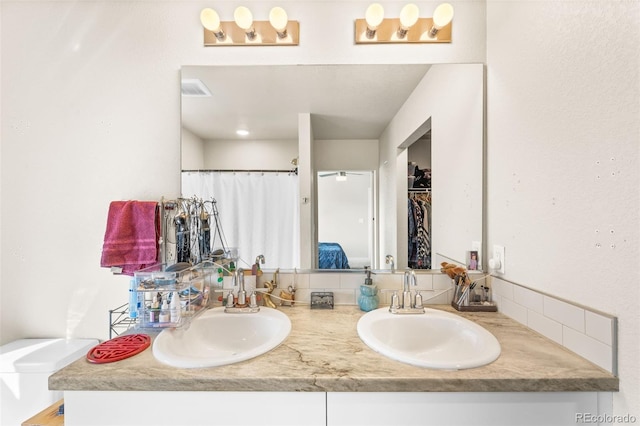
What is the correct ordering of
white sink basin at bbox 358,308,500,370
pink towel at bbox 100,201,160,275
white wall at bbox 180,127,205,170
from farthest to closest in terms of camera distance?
1. white wall at bbox 180,127,205,170
2. pink towel at bbox 100,201,160,275
3. white sink basin at bbox 358,308,500,370

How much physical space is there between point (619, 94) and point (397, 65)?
843mm

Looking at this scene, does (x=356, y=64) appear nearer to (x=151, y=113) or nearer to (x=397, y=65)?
(x=397, y=65)

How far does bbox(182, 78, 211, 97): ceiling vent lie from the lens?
137cm

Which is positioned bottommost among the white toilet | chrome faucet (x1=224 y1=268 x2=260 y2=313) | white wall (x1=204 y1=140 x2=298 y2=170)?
the white toilet

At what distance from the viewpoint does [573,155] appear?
87 centimetres

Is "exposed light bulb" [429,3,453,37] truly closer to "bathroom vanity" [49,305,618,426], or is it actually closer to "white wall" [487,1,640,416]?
"white wall" [487,1,640,416]

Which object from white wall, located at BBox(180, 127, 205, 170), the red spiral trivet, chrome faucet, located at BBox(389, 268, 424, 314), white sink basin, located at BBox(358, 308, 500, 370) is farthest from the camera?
white wall, located at BBox(180, 127, 205, 170)

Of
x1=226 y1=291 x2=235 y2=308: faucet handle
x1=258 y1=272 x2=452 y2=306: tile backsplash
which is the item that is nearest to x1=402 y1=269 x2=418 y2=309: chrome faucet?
x1=258 y1=272 x2=452 y2=306: tile backsplash

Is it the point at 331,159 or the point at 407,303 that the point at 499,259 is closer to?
the point at 407,303

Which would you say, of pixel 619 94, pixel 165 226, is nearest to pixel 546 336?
pixel 619 94

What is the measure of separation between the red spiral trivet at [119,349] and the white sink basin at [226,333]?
0.07 metres

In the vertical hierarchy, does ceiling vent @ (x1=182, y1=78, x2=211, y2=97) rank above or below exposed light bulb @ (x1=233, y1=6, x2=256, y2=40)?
below

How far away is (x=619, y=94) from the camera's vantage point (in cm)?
74

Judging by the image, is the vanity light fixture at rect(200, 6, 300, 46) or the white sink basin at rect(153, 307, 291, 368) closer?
the white sink basin at rect(153, 307, 291, 368)
